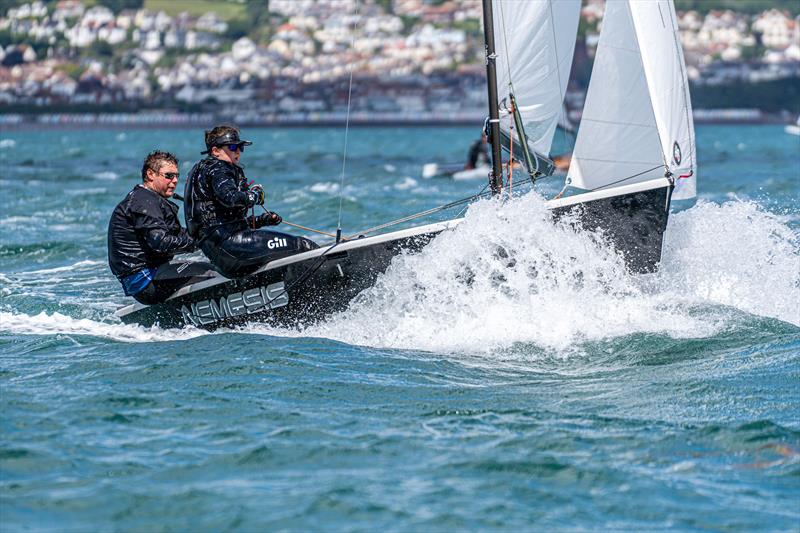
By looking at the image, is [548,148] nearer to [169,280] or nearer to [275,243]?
[275,243]

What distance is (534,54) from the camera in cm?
1061

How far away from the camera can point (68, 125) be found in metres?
107

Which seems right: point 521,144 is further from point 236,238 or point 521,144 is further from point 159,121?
point 159,121

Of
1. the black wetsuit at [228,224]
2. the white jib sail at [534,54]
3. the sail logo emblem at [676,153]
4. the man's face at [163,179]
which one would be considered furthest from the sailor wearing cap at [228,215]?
the sail logo emblem at [676,153]

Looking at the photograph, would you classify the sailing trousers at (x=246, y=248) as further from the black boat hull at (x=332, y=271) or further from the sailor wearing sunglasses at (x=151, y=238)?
the sailor wearing sunglasses at (x=151, y=238)

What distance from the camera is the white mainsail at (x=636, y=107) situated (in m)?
9.90

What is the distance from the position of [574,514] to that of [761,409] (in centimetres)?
195

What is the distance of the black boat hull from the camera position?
9.24m

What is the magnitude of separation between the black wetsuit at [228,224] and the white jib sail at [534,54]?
2.36 m

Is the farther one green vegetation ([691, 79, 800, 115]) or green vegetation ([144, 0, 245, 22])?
green vegetation ([144, 0, 245, 22])

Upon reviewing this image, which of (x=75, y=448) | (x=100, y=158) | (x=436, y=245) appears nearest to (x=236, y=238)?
(x=436, y=245)

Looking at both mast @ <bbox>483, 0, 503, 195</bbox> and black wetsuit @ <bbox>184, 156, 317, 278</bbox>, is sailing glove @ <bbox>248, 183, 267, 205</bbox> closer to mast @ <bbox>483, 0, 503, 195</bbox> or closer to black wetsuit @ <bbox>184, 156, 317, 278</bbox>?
black wetsuit @ <bbox>184, 156, 317, 278</bbox>

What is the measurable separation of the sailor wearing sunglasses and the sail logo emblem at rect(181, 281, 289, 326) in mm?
214

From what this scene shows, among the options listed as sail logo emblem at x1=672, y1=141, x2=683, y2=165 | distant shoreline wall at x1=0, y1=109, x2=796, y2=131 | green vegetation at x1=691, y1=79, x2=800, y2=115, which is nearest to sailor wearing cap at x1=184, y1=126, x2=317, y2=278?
sail logo emblem at x1=672, y1=141, x2=683, y2=165
